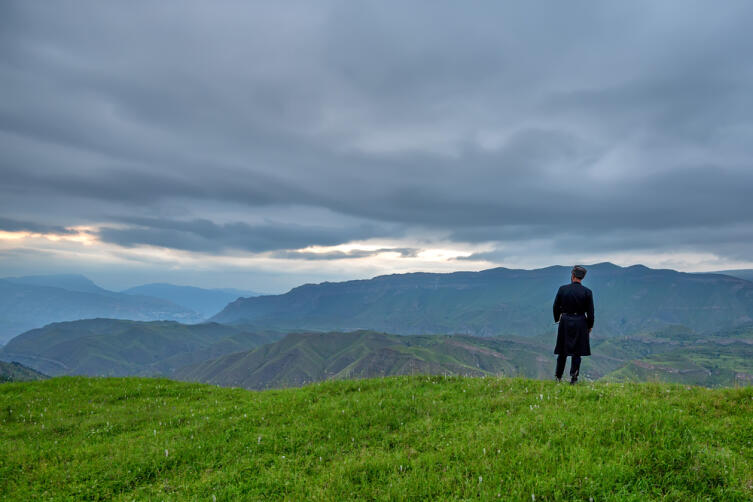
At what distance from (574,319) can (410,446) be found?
27.0ft

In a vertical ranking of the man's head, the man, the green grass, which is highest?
the man's head

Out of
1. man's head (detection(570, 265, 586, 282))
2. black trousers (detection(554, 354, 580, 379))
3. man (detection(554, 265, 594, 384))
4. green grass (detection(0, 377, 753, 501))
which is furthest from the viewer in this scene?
man's head (detection(570, 265, 586, 282))

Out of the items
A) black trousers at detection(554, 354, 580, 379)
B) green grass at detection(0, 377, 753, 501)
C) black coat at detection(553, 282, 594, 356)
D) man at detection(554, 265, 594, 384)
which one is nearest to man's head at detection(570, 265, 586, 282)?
man at detection(554, 265, 594, 384)

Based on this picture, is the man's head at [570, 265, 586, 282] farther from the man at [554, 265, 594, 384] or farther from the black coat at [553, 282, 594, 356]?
the black coat at [553, 282, 594, 356]

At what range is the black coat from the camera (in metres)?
13.4

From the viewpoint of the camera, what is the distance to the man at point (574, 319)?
13383 millimetres

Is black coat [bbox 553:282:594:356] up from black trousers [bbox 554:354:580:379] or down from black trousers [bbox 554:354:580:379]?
up

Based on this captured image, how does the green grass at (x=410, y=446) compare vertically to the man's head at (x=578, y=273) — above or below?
below

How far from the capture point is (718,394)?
33.9ft

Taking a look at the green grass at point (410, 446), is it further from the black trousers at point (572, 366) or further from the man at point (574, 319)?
the man at point (574, 319)

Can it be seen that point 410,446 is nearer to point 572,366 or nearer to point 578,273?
point 572,366

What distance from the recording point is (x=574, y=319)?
1358 centimetres

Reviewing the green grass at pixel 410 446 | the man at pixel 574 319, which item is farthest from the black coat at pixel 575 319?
the green grass at pixel 410 446

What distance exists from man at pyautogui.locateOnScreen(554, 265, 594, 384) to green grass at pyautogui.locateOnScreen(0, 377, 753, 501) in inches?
55.6
